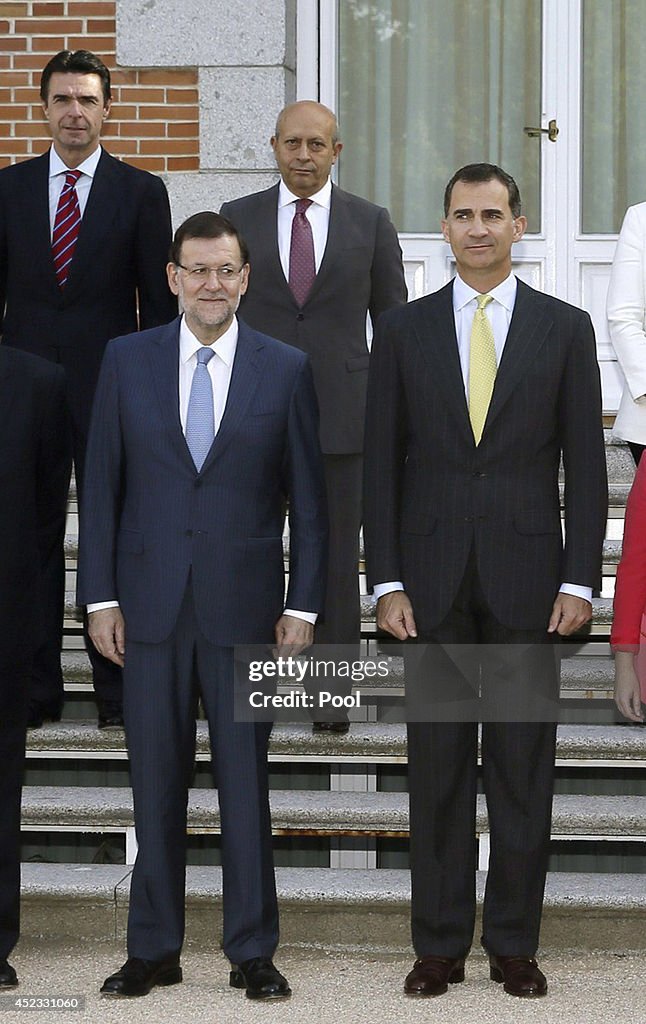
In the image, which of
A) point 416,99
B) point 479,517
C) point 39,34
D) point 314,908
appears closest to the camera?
point 479,517

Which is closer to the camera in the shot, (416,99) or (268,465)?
(268,465)

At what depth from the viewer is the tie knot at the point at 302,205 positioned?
205 inches

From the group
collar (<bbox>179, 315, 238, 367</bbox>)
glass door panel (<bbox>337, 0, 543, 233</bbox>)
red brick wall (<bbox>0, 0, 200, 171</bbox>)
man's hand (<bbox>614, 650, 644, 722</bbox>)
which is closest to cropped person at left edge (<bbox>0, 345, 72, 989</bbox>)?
collar (<bbox>179, 315, 238, 367</bbox>)

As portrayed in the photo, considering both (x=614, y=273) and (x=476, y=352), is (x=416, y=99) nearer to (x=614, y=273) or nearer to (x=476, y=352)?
(x=614, y=273)

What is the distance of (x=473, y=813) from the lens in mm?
4082

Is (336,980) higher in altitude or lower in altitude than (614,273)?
lower

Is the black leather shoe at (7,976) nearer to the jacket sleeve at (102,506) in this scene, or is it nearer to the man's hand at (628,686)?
the jacket sleeve at (102,506)

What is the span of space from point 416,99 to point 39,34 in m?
1.83

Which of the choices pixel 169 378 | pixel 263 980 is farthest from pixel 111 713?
pixel 169 378

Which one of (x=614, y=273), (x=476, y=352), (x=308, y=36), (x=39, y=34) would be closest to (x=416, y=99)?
(x=308, y=36)

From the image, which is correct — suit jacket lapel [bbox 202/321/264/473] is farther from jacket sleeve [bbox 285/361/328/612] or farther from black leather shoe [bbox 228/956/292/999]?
black leather shoe [bbox 228/956/292/999]

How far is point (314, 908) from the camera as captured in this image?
458cm

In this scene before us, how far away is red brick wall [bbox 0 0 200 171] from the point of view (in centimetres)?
695

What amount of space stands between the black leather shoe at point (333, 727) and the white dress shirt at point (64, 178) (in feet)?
6.09
